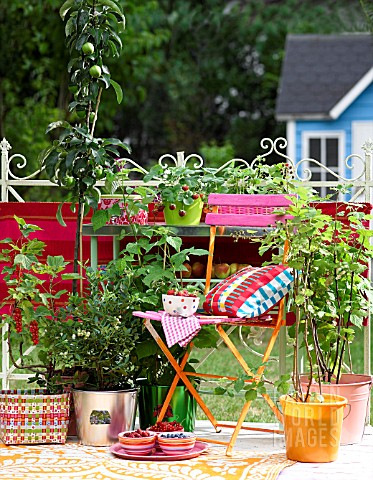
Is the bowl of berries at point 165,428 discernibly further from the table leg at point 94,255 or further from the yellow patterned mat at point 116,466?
the table leg at point 94,255

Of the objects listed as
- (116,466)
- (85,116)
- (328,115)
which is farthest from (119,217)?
(328,115)

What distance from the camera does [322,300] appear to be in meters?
4.36

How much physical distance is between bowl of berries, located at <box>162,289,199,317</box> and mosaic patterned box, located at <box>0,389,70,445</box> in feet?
2.08

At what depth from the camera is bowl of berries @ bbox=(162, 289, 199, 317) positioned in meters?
4.25

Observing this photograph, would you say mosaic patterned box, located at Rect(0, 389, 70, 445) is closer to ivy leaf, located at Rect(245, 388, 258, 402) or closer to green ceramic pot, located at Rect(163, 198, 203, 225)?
ivy leaf, located at Rect(245, 388, 258, 402)

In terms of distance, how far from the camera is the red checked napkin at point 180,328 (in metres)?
4.14

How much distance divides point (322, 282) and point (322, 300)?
98mm

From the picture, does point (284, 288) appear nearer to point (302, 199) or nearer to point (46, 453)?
point (302, 199)

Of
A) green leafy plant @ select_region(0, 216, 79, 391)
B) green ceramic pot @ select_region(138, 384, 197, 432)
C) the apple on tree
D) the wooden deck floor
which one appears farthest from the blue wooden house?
green leafy plant @ select_region(0, 216, 79, 391)

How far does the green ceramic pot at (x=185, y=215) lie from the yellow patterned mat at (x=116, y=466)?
1117mm

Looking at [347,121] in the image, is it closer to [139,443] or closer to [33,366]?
[33,366]

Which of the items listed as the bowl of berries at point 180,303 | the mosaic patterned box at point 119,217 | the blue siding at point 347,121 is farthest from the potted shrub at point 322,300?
the blue siding at point 347,121

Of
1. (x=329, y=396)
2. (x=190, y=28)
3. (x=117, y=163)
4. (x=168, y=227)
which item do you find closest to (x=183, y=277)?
(x=168, y=227)

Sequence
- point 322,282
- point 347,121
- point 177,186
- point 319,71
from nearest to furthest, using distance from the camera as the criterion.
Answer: point 322,282 → point 177,186 → point 347,121 → point 319,71
